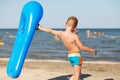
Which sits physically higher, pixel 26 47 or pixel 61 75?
pixel 26 47

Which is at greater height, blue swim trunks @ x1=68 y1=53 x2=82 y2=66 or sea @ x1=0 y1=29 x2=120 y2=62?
blue swim trunks @ x1=68 y1=53 x2=82 y2=66

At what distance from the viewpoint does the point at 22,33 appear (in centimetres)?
758

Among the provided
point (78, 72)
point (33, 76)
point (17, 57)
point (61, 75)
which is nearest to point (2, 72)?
point (33, 76)

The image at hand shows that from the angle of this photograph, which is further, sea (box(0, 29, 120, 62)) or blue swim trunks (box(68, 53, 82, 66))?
sea (box(0, 29, 120, 62))

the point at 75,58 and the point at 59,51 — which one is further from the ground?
the point at 75,58

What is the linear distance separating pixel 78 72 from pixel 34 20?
1.53 metres

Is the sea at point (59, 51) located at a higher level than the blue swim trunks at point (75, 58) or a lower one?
lower

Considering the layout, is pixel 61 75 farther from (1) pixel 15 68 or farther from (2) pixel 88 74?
(1) pixel 15 68

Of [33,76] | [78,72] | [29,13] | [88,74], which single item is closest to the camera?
[78,72]

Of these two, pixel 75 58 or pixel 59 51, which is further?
pixel 59 51

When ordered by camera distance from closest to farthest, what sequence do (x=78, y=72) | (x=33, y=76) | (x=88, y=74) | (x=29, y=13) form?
1. (x=78, y=72)
2. (x=29, y=13)
3. (x=33, y=76)
4. (x=88, y=74)

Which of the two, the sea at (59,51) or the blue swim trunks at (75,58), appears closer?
the blue swim trunks at (75,58)

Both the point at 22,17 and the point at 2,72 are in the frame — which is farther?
the point at 2,72

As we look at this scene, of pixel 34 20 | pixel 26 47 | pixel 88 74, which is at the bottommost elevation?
pixel 88 74
